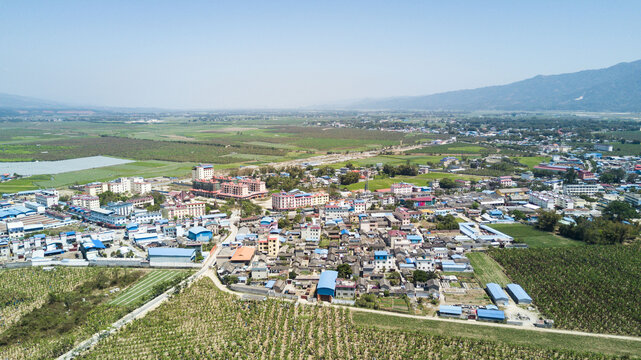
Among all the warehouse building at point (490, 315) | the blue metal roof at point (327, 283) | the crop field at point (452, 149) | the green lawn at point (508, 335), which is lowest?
the green lawn at point (508, 335)

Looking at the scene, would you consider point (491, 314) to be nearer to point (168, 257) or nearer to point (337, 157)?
point (168, 257)

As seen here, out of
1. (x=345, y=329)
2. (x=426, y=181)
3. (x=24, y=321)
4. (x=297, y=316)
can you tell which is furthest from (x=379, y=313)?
(x=426, y=181)

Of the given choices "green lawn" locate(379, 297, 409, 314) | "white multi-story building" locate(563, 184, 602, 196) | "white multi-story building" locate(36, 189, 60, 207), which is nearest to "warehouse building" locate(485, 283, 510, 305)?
"green lawn" locate(379, 297, 409, 314)

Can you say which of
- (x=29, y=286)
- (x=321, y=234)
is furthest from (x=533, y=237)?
(x=29, y=286)

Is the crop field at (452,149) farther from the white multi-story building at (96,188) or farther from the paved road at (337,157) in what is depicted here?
the white multi-story building at (96,188)

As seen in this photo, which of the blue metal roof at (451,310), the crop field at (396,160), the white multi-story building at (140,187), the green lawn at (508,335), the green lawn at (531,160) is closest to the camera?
the green lawn at (508,335)

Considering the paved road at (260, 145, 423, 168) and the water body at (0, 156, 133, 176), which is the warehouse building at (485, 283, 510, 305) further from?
the water body at (0, 156, 133, 176)

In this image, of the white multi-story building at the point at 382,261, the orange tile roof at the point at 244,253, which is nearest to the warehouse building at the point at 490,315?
the white multi-story building at the point at 382,261
